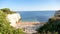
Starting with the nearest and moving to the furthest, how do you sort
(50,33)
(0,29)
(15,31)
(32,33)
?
1. (0,29)
2. (15,31)
3. (50,33)
4. (32,33)

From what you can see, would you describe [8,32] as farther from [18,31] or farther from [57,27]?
[57,27]

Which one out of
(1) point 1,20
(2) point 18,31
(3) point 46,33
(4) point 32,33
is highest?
(1) point 1,20

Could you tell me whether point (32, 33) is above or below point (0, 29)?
below

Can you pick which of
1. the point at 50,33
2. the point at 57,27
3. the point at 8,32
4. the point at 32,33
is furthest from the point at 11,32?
the point at 32,33

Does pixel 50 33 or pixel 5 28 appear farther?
pixel 50 33

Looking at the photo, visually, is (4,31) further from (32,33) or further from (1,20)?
(32,33)

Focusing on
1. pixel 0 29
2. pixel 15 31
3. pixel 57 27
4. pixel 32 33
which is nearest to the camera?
pixel 0 29

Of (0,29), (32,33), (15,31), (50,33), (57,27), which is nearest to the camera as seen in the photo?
(0,29)

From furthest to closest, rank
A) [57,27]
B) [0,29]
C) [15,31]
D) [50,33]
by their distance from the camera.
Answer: [57,27] → [50,33] → [15,31] → [0,29]

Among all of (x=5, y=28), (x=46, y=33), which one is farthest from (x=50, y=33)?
(x=5, y=28)
